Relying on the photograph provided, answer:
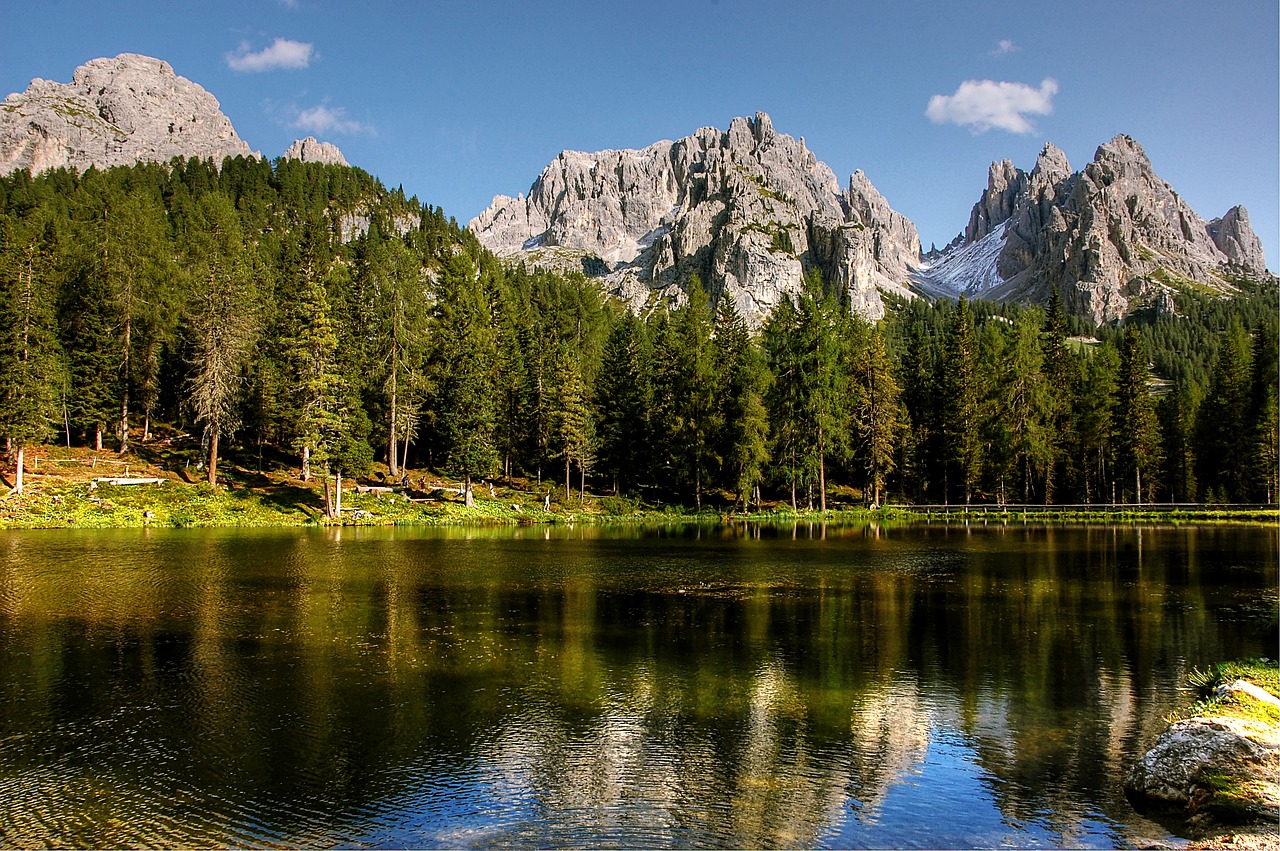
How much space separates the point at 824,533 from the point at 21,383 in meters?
56.1

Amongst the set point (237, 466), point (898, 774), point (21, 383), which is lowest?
point (898, 774)

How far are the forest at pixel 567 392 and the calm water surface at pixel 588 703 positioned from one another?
112 feet

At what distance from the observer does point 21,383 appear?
167 ft

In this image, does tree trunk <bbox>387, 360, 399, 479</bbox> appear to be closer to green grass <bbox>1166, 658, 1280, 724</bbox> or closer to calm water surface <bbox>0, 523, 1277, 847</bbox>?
calm water surface <bbox>0, 523, 1277, 847</bbox>

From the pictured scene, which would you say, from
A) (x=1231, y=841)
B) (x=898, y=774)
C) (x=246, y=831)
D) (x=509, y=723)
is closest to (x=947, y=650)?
(x=898, y=774)

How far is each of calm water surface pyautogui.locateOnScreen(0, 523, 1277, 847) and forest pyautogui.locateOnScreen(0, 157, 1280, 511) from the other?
34165 millimetres

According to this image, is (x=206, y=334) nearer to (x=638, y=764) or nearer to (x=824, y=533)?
(x=824, y=533)

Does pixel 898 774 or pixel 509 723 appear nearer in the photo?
pixel 898 774

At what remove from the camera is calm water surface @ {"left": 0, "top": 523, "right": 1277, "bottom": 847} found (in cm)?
941

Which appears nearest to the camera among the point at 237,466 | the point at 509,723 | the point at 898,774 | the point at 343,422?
the point at 898,774

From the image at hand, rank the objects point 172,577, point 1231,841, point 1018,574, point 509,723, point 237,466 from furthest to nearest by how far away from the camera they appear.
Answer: point 237,466 → point 1018,574 → point 172,577 → point 509,723 → point 1231,841

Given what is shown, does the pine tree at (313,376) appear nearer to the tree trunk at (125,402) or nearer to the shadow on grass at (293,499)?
the shadow on grass at (293,499)

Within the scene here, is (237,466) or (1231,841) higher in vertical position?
(237,466)

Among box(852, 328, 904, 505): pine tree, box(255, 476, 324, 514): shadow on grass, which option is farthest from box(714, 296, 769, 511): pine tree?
box(255, 476, 324, 514): shadow on grass
